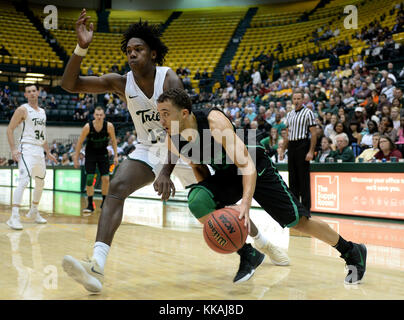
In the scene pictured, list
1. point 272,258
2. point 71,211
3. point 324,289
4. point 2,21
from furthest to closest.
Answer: point 2,21 < point 71,211 < point 272,258 < point 324,289

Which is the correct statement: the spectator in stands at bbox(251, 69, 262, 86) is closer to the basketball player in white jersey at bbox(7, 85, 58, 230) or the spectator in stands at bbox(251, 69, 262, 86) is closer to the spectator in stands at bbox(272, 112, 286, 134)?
the spectator in stands at bbox(272, 112, 286, 134)

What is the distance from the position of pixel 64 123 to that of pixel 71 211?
1282 centimetres

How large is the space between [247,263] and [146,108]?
1.41 m

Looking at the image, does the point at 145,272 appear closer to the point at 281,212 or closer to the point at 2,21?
the point at 281,212

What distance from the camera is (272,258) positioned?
12.7ft

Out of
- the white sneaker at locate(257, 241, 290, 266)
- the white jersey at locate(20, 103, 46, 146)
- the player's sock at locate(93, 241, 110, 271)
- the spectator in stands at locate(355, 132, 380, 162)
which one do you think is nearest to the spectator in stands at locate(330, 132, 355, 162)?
the spectator in stands at locate(355, 132, 380, 162)

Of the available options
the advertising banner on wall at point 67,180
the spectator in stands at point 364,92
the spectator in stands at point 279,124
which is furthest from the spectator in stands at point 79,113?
the spectator in stands at point 364,92

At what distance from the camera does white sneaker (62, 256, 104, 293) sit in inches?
106

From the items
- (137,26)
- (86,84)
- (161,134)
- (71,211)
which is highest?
(137,26)

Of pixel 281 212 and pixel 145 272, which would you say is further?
pixel 145 272

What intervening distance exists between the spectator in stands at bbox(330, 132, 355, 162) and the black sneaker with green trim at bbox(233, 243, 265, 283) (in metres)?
5.04

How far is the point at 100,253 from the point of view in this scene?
9.75 ft

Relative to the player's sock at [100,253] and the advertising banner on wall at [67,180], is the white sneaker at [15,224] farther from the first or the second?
the advertising banner on wall at [67,180]
